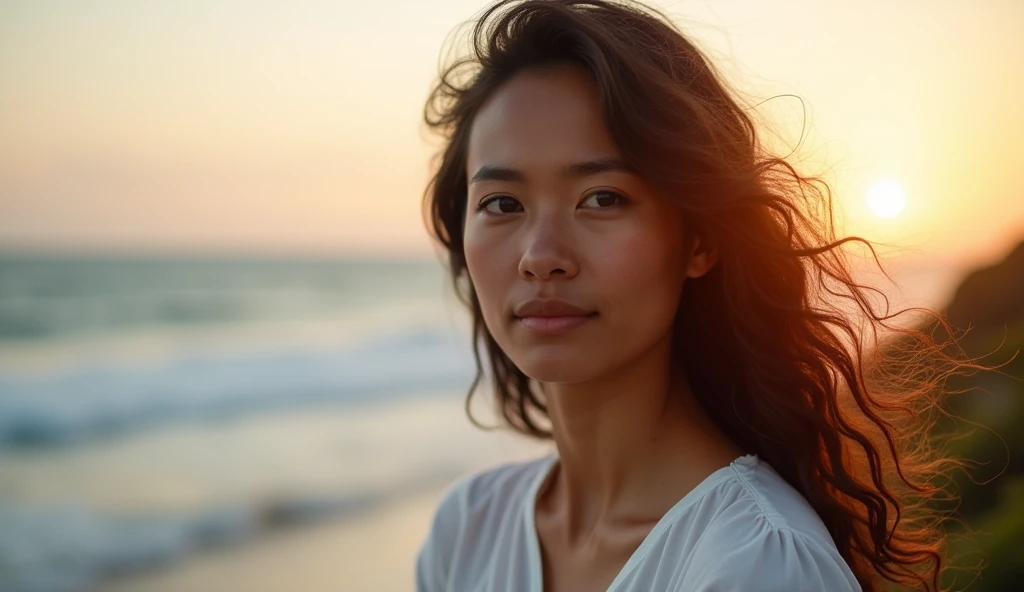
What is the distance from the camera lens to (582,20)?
2209mm

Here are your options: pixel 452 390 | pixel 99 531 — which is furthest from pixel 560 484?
pixel 452 390

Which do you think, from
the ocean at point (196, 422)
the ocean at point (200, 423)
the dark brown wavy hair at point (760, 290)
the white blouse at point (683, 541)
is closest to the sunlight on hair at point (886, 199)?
the ocean at point (200, 423)

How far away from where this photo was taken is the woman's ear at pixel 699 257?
2.31 m

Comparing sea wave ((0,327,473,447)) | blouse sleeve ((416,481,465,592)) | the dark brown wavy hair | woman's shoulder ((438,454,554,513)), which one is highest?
the dark brown wavy hair

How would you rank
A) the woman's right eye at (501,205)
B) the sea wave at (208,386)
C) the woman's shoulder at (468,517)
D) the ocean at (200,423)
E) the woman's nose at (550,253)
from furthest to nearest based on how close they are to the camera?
the sea wave at (208,386) → the ocean at (200,423) → the woman's shoulder at (468,517) → the woman's right eye at (501,205) → the woman's nose at (550,253)

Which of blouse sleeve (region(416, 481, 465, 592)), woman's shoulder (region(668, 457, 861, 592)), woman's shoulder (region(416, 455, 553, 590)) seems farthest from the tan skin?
blouse sleeve (region(416, 481, 465, 592))

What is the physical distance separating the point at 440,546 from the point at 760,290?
124 centimetres

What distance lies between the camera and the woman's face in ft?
6.98

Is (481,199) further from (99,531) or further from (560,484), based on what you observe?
(99,531)

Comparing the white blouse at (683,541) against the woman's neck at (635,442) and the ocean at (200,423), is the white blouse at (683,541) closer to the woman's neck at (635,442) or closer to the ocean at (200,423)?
the woman's neck at (635,442)

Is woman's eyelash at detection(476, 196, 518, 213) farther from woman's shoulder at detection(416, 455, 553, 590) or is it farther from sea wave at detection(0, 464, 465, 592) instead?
sea wave at detection(0, 464, 465, 592)

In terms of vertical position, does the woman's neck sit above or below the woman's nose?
below

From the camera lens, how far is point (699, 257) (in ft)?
7.61

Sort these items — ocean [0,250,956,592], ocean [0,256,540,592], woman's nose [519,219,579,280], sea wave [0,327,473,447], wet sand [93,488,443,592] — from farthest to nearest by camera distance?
1. sea wave [0,327,473,447]
2. ocean [0,256,540,592]
3. ocean [0,250,956,592]
4. wet sand [93,488,443,592]
5. woman's nose [519,219,579,280]
